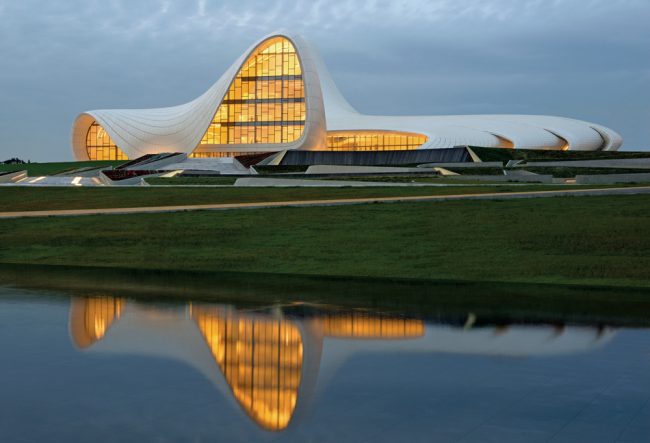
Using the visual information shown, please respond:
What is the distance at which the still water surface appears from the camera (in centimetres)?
555

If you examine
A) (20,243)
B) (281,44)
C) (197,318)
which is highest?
(281,44)

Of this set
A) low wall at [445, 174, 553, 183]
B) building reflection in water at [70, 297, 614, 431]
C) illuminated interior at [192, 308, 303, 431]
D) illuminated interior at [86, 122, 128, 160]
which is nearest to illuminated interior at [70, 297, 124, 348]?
building reflection in water at [70, 297, 614, 431]

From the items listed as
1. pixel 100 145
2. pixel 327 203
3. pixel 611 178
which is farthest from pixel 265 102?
pixel 327 203

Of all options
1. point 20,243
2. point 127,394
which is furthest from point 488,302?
point 20,243

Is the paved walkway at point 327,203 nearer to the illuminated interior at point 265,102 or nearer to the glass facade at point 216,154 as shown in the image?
the illuminated interior at point 265,102

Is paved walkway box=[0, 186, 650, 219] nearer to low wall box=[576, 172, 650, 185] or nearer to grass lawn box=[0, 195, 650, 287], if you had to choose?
grass lawn box=[0, 195, 650, 287]

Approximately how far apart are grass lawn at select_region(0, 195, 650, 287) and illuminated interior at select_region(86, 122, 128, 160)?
54.1m

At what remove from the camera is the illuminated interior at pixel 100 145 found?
76381mm

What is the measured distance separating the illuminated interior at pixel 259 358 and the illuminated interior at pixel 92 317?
1.12m

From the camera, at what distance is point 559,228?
63.1 feet

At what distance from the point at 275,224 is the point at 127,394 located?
49.3 feet

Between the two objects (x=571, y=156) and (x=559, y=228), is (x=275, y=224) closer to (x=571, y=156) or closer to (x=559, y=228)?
(x=559, y=228)

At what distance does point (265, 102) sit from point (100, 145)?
17462mm

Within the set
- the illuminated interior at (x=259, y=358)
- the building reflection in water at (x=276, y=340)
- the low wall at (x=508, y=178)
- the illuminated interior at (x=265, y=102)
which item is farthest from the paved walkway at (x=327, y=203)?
the illuminated interior at (x=265, y=102)
